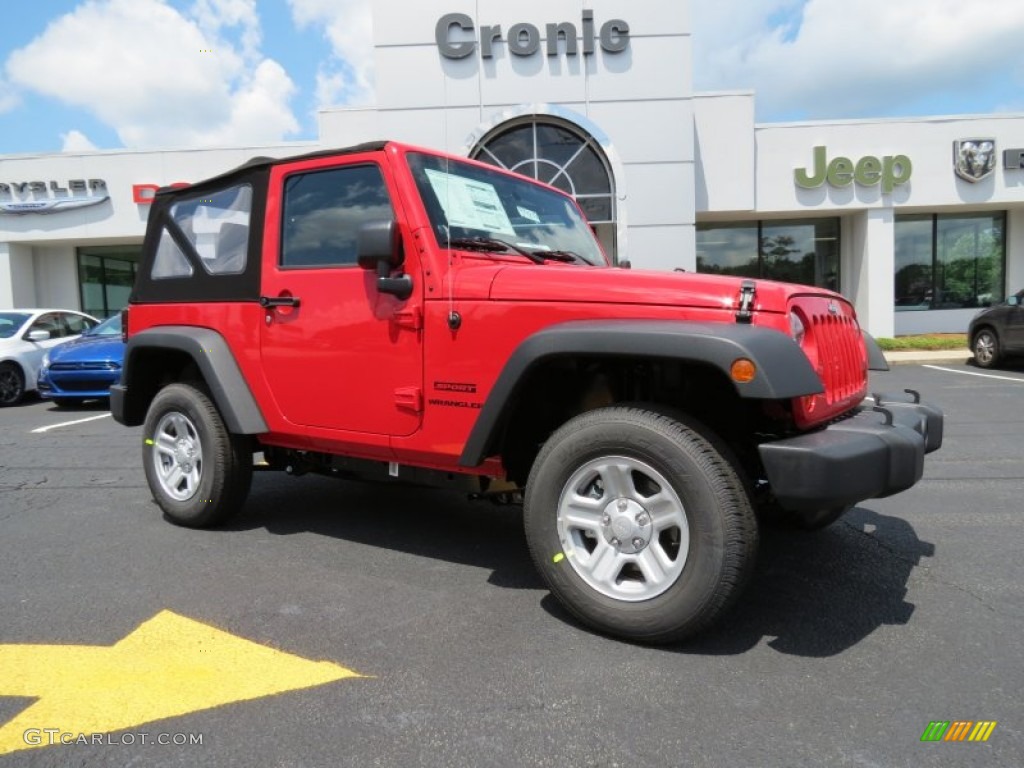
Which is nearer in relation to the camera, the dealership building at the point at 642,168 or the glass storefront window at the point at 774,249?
the dealership building at the point at 642,168

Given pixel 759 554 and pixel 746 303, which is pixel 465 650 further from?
pixel 759 554

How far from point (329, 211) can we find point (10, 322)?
1036 centimetres

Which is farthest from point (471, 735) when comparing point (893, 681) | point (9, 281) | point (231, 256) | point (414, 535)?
point (9, 281)

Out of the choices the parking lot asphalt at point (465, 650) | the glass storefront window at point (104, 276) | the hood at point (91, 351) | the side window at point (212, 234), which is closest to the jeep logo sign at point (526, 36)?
the hood at point (91, 351)

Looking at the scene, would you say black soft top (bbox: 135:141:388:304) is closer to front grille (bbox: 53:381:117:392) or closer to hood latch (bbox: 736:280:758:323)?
hood latch (bbox: 736:280:758:323)

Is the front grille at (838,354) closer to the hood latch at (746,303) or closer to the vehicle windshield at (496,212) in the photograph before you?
the hood latch at (746,303)

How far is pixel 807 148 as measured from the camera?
685 inches

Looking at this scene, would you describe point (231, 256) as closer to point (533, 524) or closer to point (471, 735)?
point (533, 524)

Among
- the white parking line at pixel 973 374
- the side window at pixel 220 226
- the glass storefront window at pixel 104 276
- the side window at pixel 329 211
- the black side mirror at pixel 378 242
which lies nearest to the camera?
the black side mirror at pixel 378 242

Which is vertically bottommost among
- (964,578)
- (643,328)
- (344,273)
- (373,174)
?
(964,578)

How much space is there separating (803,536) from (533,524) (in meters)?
1.90

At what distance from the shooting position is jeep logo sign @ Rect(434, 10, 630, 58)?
15.2 m

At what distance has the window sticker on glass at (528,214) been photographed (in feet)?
12.7

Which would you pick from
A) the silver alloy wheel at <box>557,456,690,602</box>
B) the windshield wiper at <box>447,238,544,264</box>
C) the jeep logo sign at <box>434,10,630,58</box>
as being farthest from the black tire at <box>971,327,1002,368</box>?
the silver alloy wheel at <box>557,456,690,602</box>
